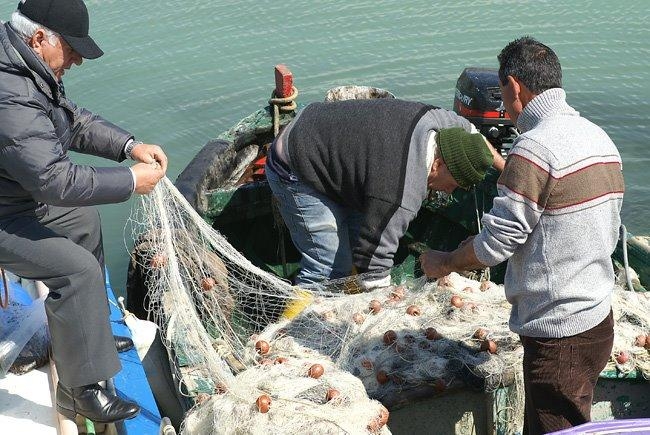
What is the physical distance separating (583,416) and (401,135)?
148cm

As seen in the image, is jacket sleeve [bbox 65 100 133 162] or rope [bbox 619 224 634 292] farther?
rope [bbox 619 224 634 292]

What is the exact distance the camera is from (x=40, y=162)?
9.50ft

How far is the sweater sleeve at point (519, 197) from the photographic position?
271cm

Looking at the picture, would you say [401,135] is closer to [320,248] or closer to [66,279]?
[320,248]

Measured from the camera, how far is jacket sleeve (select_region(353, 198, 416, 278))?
384 centimetres

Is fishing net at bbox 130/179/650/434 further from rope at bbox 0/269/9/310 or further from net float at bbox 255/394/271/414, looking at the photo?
rope at bbox 0/269/9/310

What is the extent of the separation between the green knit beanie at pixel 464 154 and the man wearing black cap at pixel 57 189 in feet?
4.19

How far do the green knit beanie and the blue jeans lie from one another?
630 millimetres

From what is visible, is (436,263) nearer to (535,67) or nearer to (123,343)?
(535,67)

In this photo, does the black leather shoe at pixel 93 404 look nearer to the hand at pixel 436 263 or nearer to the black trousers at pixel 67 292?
the black trousers at pixel 67 292

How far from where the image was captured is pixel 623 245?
13.8ft

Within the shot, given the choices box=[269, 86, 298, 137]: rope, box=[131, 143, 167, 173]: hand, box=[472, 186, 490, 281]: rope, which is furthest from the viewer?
box=[269, 86, 298, 137]: rope

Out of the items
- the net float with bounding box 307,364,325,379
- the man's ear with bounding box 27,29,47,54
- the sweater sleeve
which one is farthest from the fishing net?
the man's ear with bounding box 27,29,47,54

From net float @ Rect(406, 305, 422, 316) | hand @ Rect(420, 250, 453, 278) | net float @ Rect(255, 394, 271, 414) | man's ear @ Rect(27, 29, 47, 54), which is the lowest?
net float @ Rect(406, 305, 422, 316)
